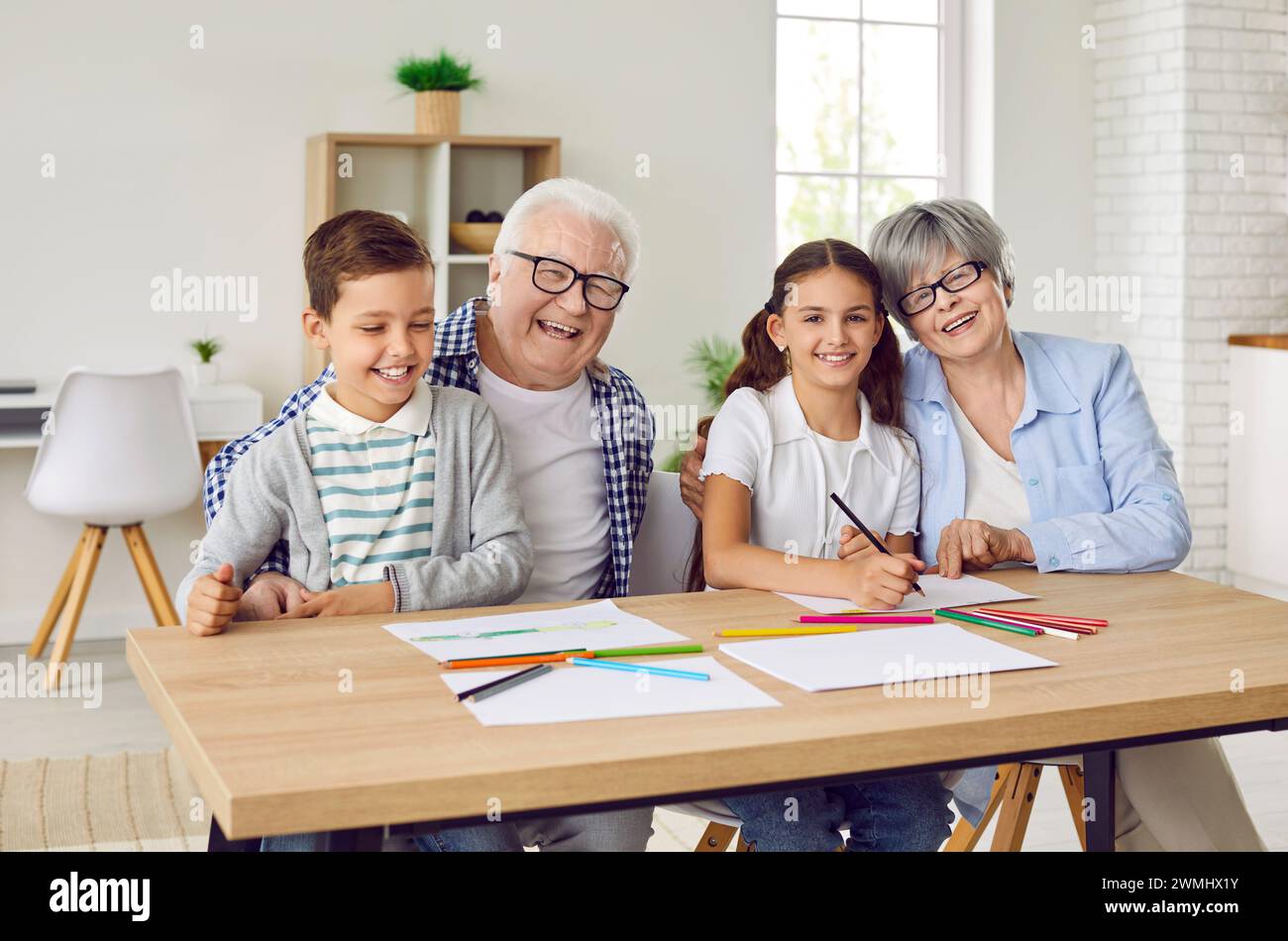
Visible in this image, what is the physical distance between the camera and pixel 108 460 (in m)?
3.97

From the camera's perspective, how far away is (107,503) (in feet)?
13.2

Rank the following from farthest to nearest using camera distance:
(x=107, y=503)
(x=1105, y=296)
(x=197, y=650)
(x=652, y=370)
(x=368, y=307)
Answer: (x=1105, y=296), (x=652, y=370), (x=107, y=503), (x=368, y=307), (x=197, y=650)

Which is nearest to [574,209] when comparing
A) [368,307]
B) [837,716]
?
[368,307]

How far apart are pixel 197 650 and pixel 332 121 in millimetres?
3641

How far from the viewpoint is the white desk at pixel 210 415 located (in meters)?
4.05

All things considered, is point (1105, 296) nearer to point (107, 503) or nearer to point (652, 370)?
point (652, 370)

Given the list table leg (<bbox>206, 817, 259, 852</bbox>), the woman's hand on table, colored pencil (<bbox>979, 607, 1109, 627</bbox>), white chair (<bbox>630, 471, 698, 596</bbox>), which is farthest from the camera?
white chair (<bbox>630, 471, 698, 596</bbox>)

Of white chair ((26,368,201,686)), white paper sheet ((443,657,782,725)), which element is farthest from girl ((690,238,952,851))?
white chair ((26,368,201,686))

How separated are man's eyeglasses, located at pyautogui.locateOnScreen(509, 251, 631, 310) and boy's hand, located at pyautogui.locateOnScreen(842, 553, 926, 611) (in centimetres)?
62

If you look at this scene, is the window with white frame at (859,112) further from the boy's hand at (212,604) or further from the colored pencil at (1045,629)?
the boy's hand at (212,604)

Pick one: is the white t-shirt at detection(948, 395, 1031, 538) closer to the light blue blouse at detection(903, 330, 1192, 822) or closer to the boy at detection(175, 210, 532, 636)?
the light blue blouse at detection(903, 330, 1192, 822)

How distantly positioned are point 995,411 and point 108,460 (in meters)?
2.79

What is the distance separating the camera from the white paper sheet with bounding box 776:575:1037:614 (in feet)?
5.34
